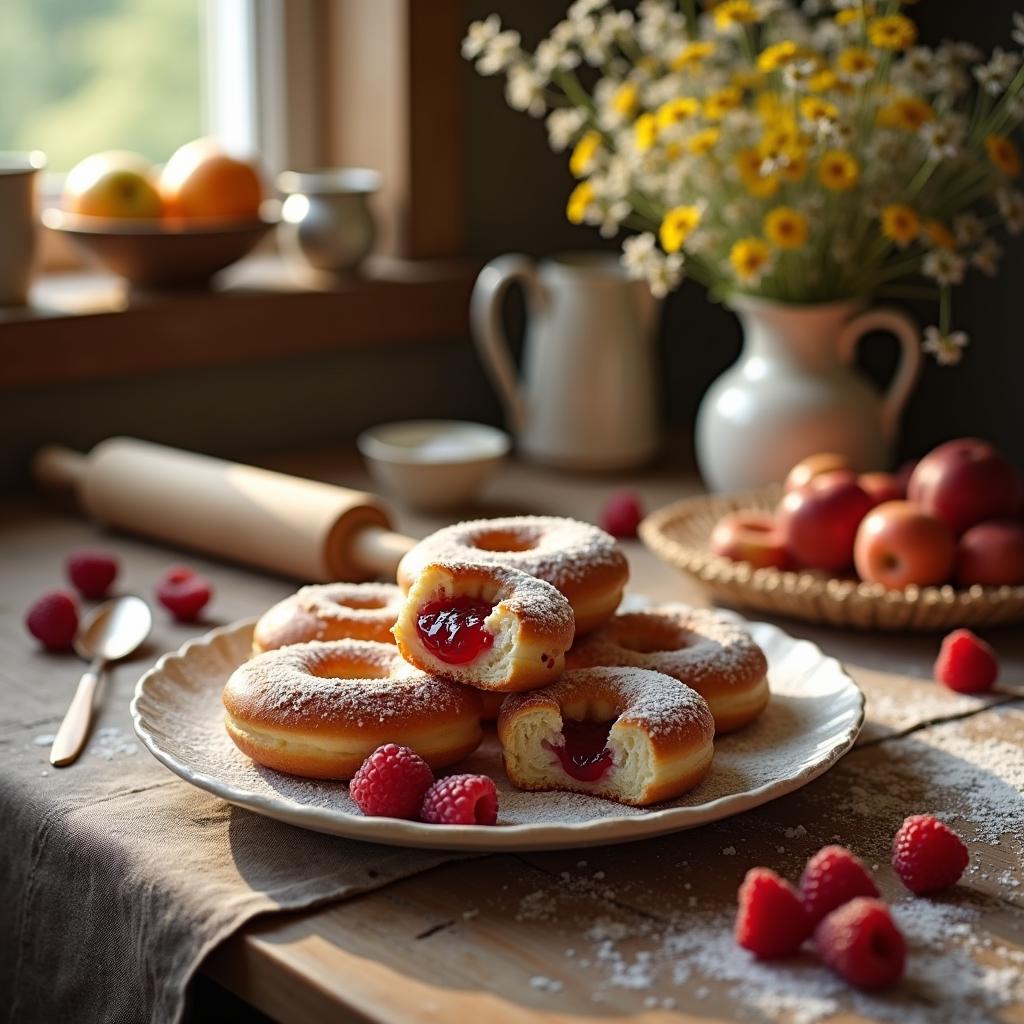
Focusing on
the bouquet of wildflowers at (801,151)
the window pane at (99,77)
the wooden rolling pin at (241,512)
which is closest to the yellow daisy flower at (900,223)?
the bouquet of wildflowers at (801,151)

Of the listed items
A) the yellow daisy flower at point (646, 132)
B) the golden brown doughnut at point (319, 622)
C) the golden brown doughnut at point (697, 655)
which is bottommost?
the golden brown doughnut at point (697, 655)

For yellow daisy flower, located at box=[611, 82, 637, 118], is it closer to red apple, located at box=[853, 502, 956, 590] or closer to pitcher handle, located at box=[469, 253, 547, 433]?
pitcher handle, located at box=[469, 253, 547, 433]

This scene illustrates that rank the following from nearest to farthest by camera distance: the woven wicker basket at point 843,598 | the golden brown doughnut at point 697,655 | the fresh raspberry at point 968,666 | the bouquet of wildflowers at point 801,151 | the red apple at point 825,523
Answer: the golden brown doughnut at point 697,655, the fresh raspberry at point 968,666, the woven wicker basket at point 843,598, the red apple at point 825,523, the bouquet of wildflowers at point 801,151

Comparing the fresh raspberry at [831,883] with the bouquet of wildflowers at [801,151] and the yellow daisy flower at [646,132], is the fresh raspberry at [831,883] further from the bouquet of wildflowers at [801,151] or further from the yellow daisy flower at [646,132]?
the yellow daisy flower at [646,132]

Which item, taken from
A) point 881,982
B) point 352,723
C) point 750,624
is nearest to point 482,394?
point 750,624

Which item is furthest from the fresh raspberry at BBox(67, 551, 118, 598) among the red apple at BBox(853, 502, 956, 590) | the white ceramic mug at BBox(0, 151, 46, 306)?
the red apple at BBox(853, 502, 956, 590)

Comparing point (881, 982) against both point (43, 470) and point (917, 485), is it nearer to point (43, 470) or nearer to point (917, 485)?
point (917, 485)
